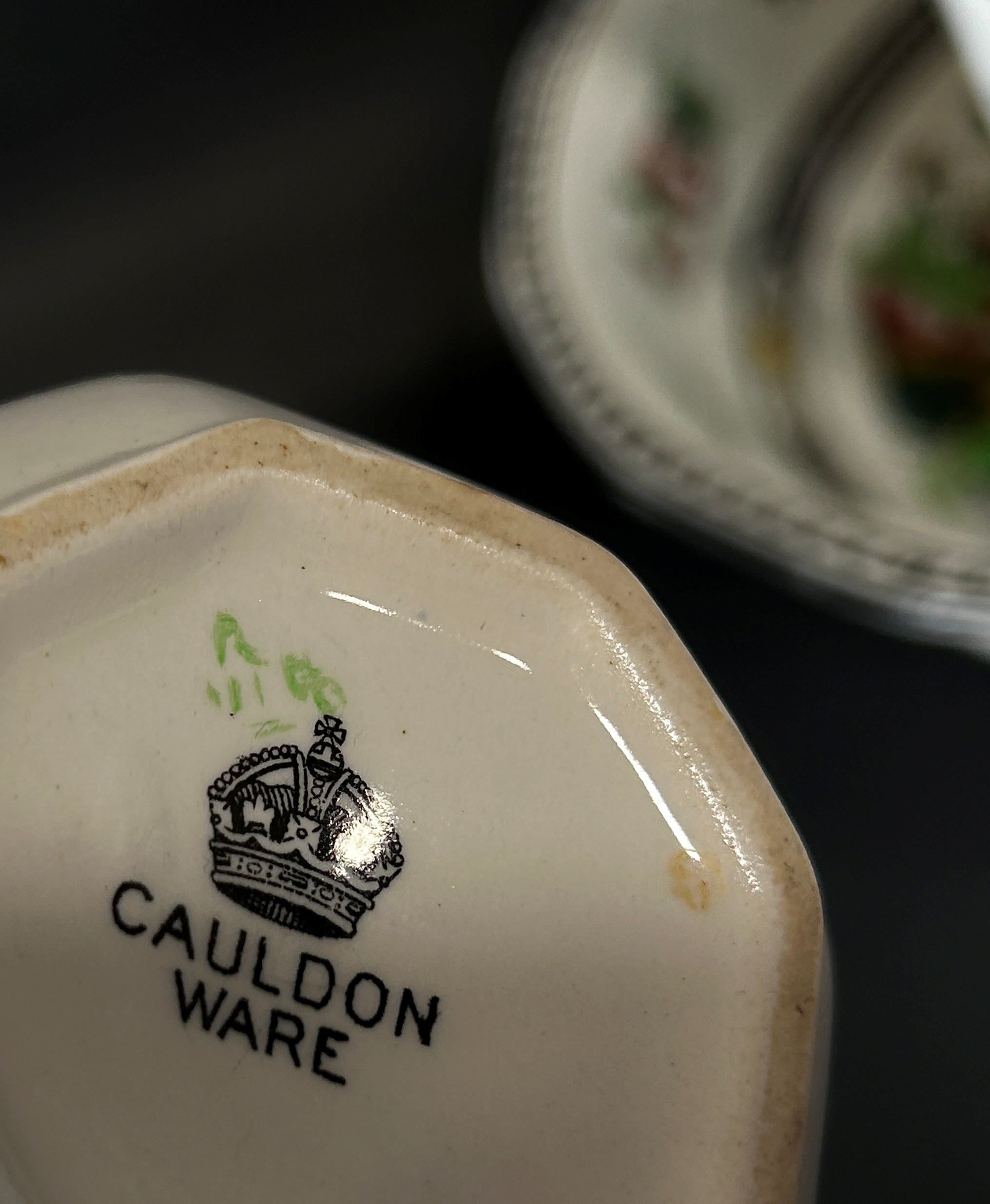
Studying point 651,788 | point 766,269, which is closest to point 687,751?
point 651,788

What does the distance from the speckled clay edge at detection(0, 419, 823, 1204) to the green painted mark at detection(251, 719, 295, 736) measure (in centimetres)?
6

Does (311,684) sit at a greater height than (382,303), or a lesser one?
lesser

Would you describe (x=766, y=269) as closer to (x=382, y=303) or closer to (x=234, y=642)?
(x=382, y=303)

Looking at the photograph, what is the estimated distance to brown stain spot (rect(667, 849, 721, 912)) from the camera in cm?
27

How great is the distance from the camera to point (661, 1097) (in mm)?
267

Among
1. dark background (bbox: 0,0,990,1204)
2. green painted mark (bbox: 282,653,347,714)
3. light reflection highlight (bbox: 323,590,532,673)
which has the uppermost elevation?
dark background (bbox: 0,0,990,1204)

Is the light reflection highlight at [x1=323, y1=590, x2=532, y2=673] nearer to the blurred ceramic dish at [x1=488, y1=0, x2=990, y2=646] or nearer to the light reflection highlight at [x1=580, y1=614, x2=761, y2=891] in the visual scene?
the light reflection highlight at [x1=580, y1=614, x2=761, y2=891]

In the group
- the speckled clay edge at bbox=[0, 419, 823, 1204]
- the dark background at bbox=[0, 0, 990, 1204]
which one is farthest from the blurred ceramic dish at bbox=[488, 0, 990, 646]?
the speckled clay edge at bbox=[0, 419, 823, 1204]

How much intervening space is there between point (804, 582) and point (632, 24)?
0.95 feet

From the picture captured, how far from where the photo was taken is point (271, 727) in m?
0.28

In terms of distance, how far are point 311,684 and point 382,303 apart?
442 mm

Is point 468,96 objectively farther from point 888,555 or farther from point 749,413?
point 888,555

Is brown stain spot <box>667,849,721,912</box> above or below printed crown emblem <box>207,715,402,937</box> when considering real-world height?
above

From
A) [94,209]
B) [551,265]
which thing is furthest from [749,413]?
[94,209]
